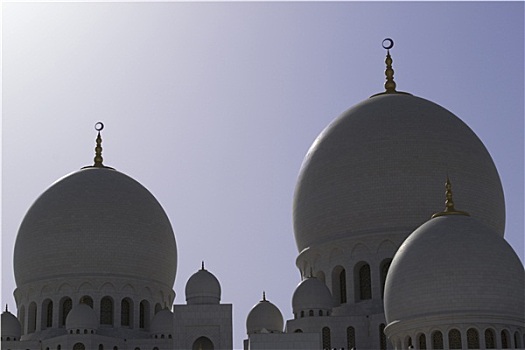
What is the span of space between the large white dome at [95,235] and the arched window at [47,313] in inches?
35.5

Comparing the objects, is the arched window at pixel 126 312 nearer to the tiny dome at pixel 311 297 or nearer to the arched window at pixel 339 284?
the tiny dome at pixel 311 297

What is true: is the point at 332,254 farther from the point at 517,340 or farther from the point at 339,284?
the point at 517,340

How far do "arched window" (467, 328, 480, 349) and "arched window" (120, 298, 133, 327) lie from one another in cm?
1430

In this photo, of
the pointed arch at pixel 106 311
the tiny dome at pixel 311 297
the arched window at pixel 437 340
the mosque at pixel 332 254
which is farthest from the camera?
the pointed arch at pixel 106 311

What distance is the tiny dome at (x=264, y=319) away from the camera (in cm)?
3741

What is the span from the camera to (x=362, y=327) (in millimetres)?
36344

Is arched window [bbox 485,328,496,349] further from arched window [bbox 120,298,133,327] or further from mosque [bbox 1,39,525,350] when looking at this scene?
arched window [bbox 120,298,133,327]

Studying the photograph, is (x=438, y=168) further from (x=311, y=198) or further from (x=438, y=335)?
(x=438, y=335)

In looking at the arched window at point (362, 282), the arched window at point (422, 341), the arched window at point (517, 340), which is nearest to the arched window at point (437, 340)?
the arched window at point (422, 341)

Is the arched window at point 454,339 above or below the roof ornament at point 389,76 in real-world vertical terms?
below

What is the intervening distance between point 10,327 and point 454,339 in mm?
16492

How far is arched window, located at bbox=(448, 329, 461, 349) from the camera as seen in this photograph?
30.9 m

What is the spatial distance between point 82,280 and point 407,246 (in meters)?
13.1

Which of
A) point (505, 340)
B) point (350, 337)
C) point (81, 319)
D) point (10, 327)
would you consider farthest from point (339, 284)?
point (10, 327)
